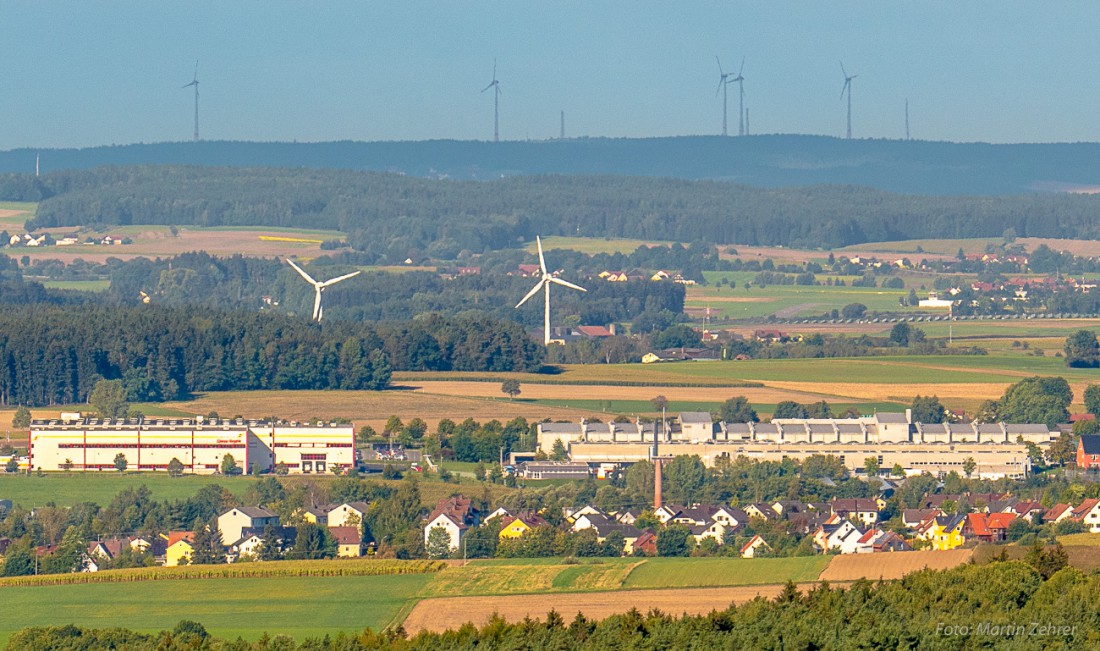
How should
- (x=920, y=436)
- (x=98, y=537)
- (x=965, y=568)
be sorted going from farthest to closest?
(x=920, y=436) < (x=98, y=537) < (x=965, y=568)

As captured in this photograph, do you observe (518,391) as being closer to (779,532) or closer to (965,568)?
(779,532)

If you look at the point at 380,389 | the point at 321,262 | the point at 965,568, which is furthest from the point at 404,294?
the point at 965,568

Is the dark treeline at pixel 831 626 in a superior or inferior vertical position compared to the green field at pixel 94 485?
inferior

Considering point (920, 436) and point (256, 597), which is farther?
point (920, 436)

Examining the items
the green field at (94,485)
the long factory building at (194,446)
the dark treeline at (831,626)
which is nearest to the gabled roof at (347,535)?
the green field at (94,485)

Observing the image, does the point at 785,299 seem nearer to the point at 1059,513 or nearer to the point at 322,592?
the point at 1059,513

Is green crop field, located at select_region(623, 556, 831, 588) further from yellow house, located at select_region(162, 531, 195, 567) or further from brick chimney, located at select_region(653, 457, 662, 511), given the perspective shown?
brick chimney, located at select_region(653, 457, 662, 511)

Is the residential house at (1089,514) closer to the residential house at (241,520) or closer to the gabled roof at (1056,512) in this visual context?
the gabled roof at (1056,512)
